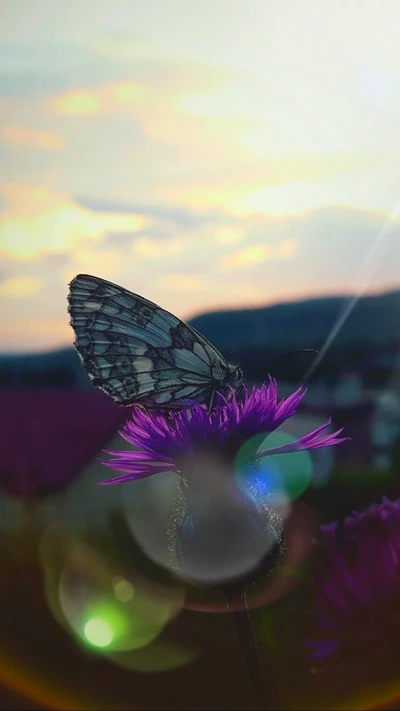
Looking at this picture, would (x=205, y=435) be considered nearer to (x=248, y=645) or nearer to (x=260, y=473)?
(x=260, y=473)

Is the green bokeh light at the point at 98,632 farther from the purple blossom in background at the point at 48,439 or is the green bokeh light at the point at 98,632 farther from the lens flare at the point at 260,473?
the lens flare at the point at 260,473

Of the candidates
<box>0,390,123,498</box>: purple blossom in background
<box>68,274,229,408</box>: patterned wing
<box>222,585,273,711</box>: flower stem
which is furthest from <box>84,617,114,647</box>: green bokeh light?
<box>222,585,273,711</box>: flower stem

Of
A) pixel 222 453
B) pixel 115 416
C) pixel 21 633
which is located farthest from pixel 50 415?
pixel 222 453

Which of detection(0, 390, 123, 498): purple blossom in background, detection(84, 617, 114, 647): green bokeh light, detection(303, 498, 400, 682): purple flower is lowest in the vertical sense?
detection(84, 617, 114, 647): green bokeh light

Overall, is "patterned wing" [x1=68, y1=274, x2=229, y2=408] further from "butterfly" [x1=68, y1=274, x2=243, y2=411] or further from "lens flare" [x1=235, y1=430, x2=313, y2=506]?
"lens flare" [x1=235, y1=430, x2=313, y2=506]

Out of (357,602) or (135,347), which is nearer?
(357,602)

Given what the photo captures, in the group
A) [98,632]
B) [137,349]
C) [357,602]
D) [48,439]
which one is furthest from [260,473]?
[48,439]

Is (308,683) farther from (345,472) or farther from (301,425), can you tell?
(345,472)
